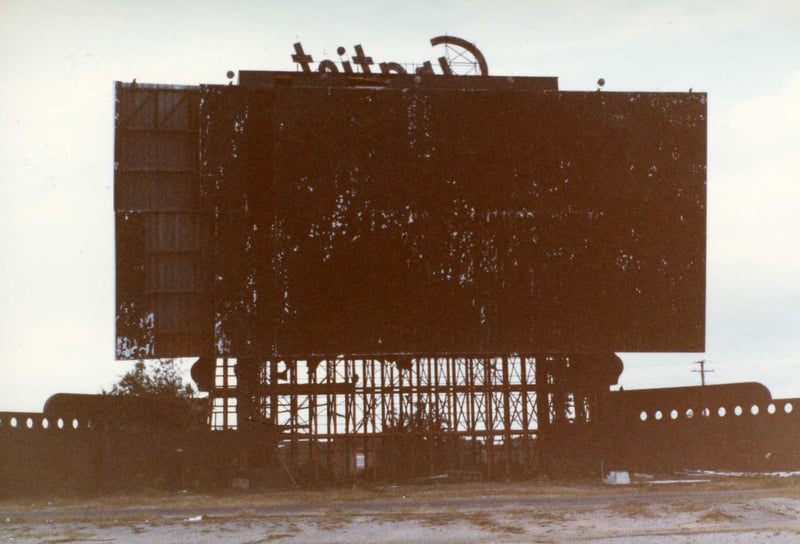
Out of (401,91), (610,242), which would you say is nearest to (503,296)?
(610,242)

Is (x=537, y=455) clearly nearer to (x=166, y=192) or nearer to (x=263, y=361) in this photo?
(x=263, y=361)

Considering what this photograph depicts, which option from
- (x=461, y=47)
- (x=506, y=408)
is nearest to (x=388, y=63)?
(x=461, y=47)

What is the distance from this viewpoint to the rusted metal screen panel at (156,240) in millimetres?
44438

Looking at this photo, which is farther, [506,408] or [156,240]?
[506,408]

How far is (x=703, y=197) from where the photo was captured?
46.6m

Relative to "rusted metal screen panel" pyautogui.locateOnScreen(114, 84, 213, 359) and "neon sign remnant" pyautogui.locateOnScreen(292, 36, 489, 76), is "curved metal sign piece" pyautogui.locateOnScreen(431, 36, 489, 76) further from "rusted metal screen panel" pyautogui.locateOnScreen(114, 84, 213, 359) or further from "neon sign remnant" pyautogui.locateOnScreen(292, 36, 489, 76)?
"rusted metal screen panel" pyautogui.locateOnScreen(114, 84, 213, 359)

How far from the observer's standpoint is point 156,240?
44594 millimetres

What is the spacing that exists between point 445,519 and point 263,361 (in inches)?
806

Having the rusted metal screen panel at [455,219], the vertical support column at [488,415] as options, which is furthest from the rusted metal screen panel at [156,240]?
the vertical support column at [488,415]

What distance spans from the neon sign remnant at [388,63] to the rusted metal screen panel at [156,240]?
19.5 feet

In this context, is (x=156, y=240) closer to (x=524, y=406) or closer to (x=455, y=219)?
(x=455, y=219)

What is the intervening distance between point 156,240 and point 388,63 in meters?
11.7

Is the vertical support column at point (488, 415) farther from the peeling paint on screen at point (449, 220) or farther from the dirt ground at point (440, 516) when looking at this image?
the dirt ground at point (440, 516)

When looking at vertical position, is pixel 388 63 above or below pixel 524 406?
above
